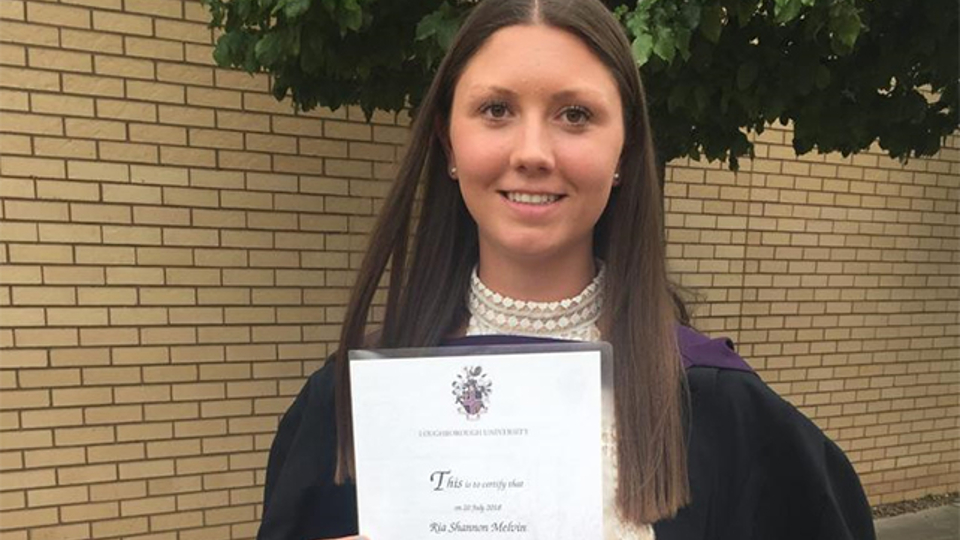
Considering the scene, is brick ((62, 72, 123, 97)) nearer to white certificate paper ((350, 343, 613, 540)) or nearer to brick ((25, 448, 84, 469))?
brick ((25, 448, 84, 469))

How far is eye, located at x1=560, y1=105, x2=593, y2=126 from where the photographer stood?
1130 mm

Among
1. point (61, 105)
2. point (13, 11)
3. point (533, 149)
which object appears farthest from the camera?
point (61, 105)

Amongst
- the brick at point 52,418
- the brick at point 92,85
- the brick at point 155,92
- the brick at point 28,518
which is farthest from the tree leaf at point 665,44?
the brick at point 28,518

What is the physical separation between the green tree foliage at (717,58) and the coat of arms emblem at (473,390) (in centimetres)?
109

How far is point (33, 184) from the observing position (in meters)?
3.05

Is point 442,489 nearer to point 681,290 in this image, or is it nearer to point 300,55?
point 681,290

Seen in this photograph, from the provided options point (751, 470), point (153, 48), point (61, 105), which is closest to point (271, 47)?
point (153, 48)

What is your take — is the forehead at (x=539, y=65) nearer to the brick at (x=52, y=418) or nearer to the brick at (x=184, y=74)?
the brick at (x=184, y=74)

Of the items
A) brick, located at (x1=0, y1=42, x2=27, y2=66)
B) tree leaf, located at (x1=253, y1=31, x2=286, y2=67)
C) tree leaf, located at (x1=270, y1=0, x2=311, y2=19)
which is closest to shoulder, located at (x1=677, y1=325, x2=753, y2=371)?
tree leaf, located at (x1=270, y1=0, x2=311, y2=19)

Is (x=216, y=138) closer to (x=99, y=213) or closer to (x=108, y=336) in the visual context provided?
(x=99, y=213)

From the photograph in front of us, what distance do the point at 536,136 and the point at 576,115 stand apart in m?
0.08

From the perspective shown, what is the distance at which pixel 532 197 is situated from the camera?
3.76 feet

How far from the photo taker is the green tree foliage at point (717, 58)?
1.95 meters

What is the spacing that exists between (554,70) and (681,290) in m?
0.65
